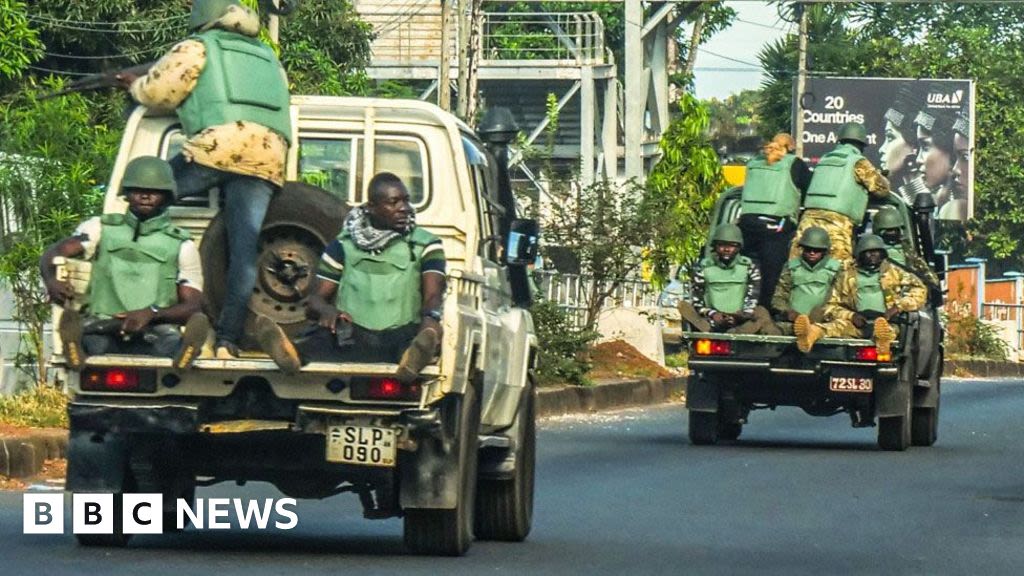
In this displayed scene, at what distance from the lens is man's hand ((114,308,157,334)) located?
10102mm

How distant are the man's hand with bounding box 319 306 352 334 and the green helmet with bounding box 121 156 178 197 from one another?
0.91 meters

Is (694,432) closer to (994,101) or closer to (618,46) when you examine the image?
(618,46)

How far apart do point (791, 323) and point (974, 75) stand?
51.1 m

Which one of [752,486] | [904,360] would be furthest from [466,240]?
[904,360]

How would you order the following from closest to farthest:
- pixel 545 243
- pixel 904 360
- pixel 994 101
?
1. pixel 904 360
2. pixel 545 243
3. pixel 994 101

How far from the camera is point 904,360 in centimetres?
2006

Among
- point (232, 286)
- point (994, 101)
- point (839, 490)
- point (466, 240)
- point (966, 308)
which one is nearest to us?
point (232, 286)

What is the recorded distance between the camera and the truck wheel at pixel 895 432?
20359mm

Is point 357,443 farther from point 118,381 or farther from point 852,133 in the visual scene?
point 852,133

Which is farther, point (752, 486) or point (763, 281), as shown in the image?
point (763, 281)

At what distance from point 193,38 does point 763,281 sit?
1026 cm

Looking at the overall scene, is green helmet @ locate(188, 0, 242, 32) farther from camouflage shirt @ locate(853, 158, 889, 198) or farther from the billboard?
the billboard

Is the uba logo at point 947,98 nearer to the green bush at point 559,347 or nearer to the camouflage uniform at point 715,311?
the green bush at point 559,347

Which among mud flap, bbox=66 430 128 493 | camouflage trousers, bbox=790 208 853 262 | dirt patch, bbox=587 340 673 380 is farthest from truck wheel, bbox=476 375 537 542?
dirt patch, bbox=587 340 673 380
